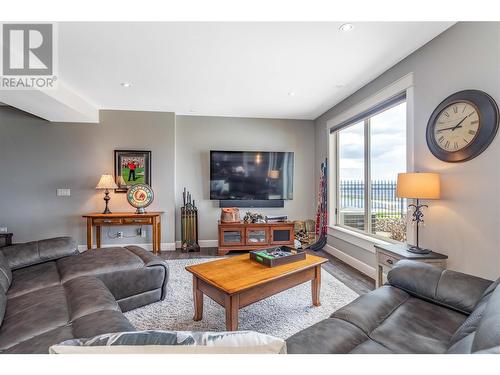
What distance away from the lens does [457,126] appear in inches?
79.7

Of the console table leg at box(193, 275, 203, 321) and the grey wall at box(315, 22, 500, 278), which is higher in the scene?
the grey wall at box(315, 22, 500, 278)

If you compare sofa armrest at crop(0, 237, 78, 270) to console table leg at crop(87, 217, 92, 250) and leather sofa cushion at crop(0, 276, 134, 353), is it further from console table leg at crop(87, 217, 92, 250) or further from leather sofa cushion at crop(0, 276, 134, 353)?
console table leg at crop(87, 217, 92, 250)

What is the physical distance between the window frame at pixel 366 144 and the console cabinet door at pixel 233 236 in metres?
1.56

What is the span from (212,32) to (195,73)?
867 millimetres

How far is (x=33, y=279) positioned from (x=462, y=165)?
3565mm

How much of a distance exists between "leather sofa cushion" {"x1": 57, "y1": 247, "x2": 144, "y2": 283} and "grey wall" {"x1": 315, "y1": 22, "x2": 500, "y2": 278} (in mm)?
2782

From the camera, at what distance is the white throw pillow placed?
66cm

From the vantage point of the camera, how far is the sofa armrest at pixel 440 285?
1428 mm

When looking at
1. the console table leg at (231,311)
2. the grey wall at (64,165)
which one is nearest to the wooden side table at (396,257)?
the console table leg at (231,311)

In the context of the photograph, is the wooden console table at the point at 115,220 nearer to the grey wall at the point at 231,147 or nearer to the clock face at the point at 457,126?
the grey wall at the point at 231,147

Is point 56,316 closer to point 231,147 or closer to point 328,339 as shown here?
point 328,339

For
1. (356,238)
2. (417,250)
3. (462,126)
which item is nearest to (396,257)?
(417,250)

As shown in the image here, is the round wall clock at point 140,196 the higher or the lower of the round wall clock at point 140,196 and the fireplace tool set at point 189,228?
the higher

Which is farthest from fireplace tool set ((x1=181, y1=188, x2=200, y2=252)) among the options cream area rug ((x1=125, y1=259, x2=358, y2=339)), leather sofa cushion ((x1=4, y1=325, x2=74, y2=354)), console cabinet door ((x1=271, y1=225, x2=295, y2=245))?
leather sofa cushion ((x1=4, y1=325, x2=74, y2=354))
